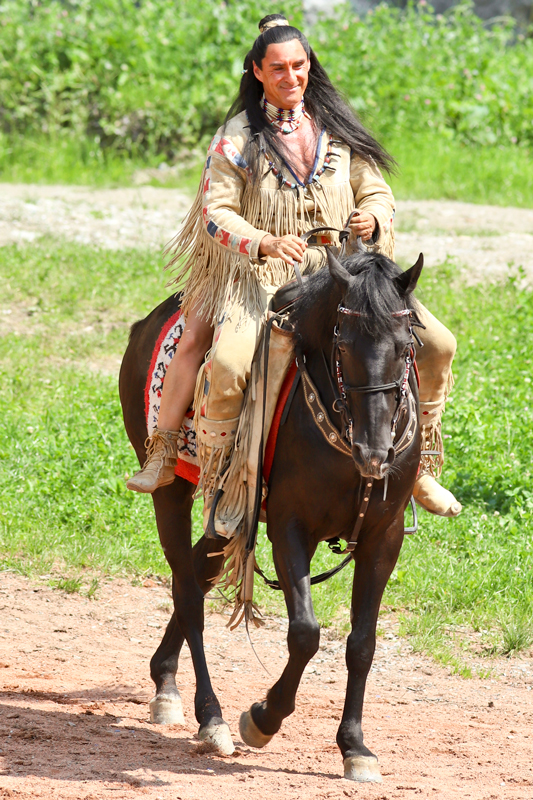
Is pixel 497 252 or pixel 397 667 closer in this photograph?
pixel 397 667

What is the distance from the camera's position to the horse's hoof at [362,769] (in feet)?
11.9

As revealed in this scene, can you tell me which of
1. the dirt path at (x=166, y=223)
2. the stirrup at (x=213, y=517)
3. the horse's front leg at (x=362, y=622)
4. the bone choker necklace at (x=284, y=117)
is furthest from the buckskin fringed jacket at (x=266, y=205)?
the dirt path at (x=166, y=223)

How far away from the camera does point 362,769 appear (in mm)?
3637

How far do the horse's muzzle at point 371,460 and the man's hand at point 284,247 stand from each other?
79cm

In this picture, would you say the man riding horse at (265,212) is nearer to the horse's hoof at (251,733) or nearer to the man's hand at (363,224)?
the man's hand at (363,224)

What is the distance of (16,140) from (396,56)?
6.03 metres

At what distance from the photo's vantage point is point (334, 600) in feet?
18.6

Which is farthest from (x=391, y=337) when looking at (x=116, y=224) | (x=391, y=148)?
(x=391, y=148)

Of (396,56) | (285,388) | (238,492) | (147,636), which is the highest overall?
(396,56)

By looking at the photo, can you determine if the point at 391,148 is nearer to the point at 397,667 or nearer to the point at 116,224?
the point at 116,224

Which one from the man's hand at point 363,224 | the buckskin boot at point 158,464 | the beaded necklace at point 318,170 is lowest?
the buckskin boot at point 158,464

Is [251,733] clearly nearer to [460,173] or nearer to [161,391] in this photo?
[161,391]

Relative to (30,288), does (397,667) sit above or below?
below

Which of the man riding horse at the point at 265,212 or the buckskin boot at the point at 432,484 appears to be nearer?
the man riding horse at the point at 265,212
